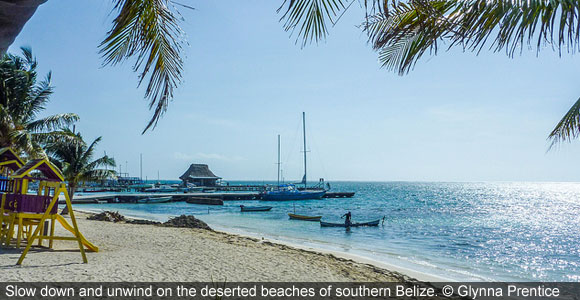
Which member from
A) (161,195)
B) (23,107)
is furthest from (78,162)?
(161,195)

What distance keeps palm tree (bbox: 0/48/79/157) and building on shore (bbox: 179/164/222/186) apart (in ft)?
230

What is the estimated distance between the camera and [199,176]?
8719 cm

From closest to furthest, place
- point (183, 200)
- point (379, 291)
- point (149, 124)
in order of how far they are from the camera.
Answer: point (149, 124) < point (379, 291) < point (183, 200)

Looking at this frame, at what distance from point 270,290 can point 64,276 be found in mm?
3542

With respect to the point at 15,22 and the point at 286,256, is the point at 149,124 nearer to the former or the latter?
the point at 15,22

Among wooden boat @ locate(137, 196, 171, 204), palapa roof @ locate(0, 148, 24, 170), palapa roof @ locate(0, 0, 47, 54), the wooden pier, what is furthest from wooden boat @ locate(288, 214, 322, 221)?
palapa roof @ locate(0, 0, 47, 54)

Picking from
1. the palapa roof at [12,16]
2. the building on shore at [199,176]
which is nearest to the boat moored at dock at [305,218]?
the palapa roof at [12,16]

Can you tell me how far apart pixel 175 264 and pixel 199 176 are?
79.7m

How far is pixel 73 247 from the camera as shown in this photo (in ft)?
34.1

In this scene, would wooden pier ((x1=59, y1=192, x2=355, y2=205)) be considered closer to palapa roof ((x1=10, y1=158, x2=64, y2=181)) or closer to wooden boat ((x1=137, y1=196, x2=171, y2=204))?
wooden boat ((x1=137, y1=196, x2=171, y2=204))

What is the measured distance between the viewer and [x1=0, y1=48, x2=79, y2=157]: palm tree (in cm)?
1448

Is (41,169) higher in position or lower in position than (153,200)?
higher

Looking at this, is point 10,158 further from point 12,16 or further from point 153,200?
point 153,200

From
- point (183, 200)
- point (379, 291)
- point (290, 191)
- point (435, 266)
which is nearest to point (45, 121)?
point (379, 291)
